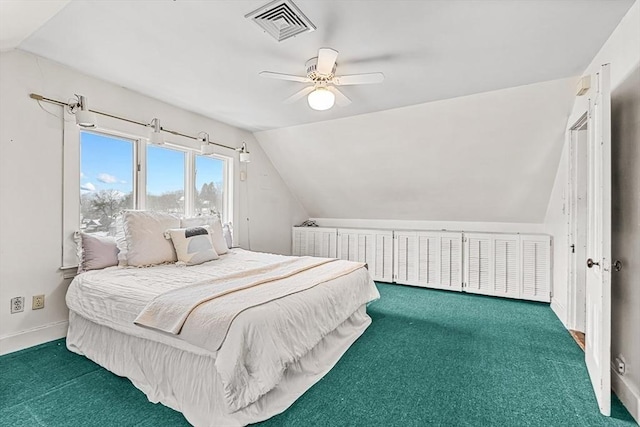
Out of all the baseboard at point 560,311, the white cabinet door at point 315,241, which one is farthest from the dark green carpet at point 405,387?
the white cabinet door at point 315,241

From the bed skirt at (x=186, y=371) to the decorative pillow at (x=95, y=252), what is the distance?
1.33 ft

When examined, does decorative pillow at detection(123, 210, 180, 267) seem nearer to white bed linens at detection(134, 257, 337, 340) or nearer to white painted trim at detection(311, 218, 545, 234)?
white bed linens at detection(134, 257, 337, 340)

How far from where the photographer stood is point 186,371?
177 cm

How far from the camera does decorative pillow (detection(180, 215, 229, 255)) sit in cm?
331

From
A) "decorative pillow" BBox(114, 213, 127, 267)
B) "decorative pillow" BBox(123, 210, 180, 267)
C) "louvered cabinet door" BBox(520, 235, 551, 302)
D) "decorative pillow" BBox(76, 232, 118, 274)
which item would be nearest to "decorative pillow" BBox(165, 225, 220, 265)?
"decorative pillow" BBox(123, 210, 180, 267)

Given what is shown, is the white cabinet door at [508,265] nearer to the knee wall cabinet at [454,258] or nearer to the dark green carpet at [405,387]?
the knee wall cabinet at [454,258]

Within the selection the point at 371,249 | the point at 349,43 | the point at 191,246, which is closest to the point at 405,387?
the point at 191,246

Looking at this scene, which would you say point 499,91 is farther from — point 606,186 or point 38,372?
point 38,372

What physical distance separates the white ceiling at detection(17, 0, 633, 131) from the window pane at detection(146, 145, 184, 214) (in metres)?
0.71

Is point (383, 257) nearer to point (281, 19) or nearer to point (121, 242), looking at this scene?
point (121, 242)

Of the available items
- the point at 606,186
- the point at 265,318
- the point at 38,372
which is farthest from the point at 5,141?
the point at 606,186

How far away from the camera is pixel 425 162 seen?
402 centimetres

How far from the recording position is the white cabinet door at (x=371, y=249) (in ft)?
15.5

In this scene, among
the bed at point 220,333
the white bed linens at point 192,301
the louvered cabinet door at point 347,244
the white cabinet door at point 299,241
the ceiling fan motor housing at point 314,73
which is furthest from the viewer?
the white cabinet door at point 299,241
